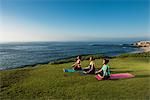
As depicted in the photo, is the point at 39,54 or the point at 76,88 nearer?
the point at 76,88

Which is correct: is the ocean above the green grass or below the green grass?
below

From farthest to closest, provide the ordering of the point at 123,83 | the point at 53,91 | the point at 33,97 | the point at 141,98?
the point at 123,83 → the point at 53,91 → the point at 33,97 → the point at 141,98

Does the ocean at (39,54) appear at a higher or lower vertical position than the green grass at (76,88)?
lower

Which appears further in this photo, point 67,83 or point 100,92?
point 67,83

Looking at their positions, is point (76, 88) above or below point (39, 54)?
above

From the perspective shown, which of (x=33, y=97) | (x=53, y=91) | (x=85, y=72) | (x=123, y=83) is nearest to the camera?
(x=33, y=97)

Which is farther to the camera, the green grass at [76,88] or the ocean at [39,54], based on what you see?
the ocean at [39,54]

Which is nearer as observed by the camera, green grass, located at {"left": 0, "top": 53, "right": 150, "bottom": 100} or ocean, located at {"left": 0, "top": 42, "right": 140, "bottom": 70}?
green grass, located at {"left": 0, "top": 53, "right": 150, "bottom": 100}

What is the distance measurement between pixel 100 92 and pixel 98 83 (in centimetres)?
200

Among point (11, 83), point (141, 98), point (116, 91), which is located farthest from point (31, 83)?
point (141, 98)

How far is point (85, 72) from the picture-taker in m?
16.0

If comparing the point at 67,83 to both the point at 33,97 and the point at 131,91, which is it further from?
the point at 131,91

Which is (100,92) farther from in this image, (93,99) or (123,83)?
(123,83)

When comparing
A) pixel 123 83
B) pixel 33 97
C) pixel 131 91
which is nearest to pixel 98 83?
pixel 123 83
